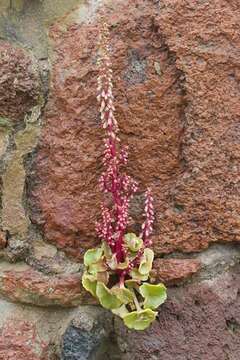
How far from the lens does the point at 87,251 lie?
1.15 metres

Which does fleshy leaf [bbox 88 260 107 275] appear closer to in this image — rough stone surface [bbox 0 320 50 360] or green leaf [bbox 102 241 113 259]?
green leaf [bbox 102 241 113 259]

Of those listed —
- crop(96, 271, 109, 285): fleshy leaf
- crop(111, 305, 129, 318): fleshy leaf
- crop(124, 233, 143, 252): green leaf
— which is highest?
crop(124, 233, 143, 252): green leaf

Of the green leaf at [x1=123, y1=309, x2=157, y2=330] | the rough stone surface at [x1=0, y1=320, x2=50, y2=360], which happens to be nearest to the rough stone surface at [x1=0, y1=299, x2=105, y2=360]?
the rough stone surface at [x1=0, y1=320, x2=50, y2=360]

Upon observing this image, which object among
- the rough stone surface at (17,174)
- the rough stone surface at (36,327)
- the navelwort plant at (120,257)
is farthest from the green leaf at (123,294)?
the rough stone surface at (17,174)

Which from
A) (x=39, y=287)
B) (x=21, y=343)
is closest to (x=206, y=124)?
(x=39, y=287)

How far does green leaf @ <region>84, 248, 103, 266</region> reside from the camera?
1140 millimetres

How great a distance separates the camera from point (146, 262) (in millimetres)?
1132

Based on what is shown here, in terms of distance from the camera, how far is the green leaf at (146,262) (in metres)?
1.13

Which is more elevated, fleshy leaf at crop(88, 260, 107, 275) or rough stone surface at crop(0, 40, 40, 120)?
rough stone surface at crop(0, 40, 40, 120)

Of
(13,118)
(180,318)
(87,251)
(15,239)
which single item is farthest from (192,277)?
(13,118)

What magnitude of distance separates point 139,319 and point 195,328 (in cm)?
13

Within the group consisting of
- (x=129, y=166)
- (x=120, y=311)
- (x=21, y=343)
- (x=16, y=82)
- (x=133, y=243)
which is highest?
(x=16, y=82)

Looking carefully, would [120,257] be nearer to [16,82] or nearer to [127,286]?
[127,286]

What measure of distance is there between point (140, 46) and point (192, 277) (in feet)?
1.42
